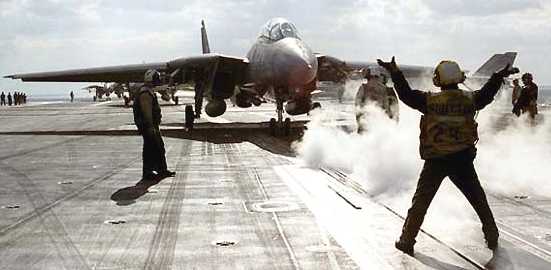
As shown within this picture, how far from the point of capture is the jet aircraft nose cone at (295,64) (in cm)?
1981

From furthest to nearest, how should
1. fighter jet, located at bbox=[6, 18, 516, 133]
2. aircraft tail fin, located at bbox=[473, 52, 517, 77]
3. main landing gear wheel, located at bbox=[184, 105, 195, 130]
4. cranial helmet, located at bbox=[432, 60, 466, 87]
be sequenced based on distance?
aircraft tail fin, located at bbox=[473, 52, 517, 77] < main landing gear wheel, located at bbox=[184, 105, 195, 130] < fighter jet, located at bbox=[6, 18, 516, 133] < cranial helmet, located at bbox=[432, 60, 466, 87]

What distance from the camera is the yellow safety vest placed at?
20.5ft

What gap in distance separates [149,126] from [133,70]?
17.3 metres

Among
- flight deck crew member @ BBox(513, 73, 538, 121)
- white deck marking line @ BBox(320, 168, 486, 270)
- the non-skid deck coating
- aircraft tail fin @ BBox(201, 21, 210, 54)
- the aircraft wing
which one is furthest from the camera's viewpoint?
aircraft tail fin @ BBox(201, 21, 210, 54)

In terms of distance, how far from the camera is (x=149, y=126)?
39.9 ft

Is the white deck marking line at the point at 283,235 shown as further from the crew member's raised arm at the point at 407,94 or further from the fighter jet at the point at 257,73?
the fighter jet at the point at 257,73

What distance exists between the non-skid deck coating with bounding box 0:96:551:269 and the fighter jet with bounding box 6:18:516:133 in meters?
6.91

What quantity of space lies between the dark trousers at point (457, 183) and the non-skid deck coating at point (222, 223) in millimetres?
289

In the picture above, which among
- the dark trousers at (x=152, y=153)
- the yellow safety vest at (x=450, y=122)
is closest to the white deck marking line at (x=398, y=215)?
the yellow safety vest at (x=450, y=122)

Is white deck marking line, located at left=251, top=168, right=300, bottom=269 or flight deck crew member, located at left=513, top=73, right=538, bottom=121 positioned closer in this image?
white deck marking line, located at left=251, top=168, right=300, bottom=269

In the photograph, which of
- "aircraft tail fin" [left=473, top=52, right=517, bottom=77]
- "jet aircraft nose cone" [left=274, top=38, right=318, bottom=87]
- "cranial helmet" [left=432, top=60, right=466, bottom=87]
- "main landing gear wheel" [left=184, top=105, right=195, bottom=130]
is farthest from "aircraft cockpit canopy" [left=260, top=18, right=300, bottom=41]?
"aircraft tail fin" [left=473, top=52, right=517, bottom=77]

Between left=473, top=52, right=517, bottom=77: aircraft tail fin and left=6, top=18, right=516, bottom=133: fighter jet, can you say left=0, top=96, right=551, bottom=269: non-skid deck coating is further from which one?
left=473, top=52, right=517, bottom=77: aircraft tail fin

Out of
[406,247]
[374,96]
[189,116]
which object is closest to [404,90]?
[406,247]

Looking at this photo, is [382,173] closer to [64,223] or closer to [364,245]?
[364,245]
